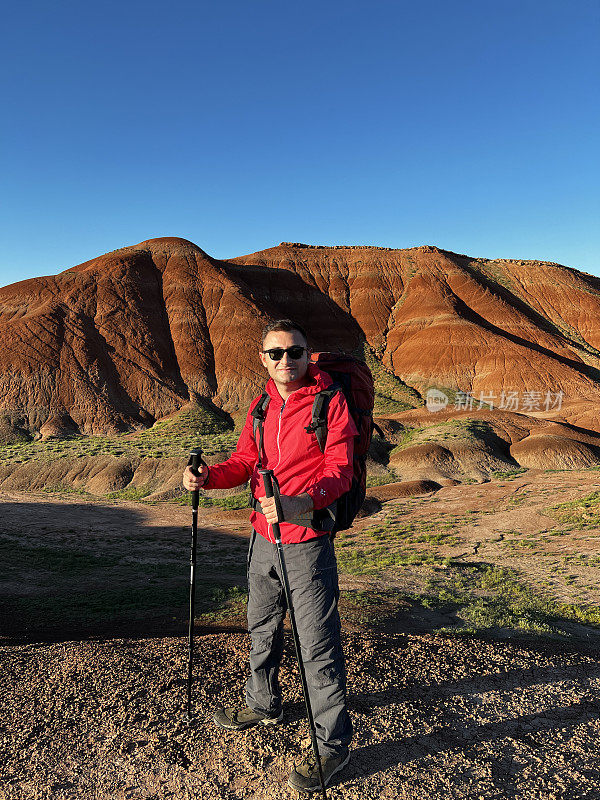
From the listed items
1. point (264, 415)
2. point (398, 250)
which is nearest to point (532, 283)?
point (398, 250)

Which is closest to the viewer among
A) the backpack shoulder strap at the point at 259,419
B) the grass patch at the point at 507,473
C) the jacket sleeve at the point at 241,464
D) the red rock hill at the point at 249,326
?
the backpack shoulder strap at the point at 259,419

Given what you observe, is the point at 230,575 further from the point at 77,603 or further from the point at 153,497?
the point at 153,497

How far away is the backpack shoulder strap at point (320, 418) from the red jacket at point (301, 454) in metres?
0.03

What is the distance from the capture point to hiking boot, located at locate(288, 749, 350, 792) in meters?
2.97

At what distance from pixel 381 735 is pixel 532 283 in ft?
282

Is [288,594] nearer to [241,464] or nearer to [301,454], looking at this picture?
[301,454]

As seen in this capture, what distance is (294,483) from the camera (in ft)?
10.5

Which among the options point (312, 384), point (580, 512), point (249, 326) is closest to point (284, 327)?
point (312, 384)

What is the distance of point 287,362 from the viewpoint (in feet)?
10.7

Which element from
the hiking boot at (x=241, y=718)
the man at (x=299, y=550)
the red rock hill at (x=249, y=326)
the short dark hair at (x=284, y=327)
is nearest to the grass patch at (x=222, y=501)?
the red rock hill at (x=249, y=326)

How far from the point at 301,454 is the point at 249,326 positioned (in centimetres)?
5349

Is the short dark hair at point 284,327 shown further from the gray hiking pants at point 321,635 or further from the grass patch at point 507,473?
the grass patch at point 507,473

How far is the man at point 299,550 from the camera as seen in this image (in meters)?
3.01

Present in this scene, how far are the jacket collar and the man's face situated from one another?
0.06m
